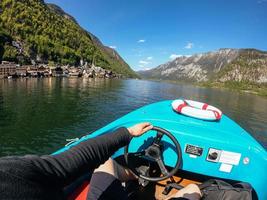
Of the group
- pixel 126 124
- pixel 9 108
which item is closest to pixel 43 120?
pixel 9 108

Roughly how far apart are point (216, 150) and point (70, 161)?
334cm

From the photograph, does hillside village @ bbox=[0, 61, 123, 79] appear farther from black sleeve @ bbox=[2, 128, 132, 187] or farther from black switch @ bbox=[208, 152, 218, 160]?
black sleeve @ bbox=[2, 128, 132, 187]

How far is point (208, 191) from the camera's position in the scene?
3584 millimetres

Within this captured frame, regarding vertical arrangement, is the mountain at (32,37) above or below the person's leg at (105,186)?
above

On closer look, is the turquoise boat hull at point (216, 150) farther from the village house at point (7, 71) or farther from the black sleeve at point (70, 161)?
the village house at point (7, 71)

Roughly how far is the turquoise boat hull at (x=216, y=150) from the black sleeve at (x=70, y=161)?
6.34 ft

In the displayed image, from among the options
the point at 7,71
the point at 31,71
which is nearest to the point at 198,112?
the point at 7,71

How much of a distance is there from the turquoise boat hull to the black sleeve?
1.93 m

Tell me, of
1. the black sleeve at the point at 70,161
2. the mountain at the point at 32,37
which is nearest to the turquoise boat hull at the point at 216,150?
the black sleeve at the point at 70,161

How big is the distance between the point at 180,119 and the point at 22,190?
3.85 m

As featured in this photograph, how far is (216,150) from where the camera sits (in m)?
4.15

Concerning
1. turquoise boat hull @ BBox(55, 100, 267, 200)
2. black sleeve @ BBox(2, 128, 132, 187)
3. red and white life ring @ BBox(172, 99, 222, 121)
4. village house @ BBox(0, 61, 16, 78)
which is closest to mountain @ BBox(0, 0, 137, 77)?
village house @ BBox(0, 61, 16, 78)

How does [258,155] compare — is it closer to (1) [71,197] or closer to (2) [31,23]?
(1) [71,197]

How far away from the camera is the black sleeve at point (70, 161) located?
134 cm
